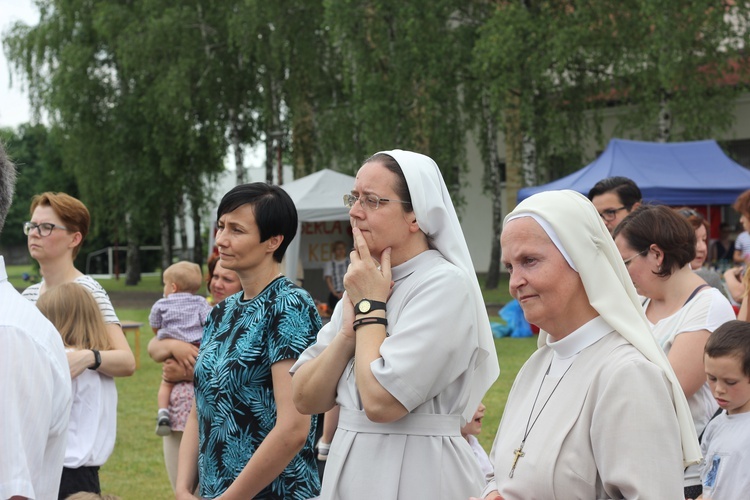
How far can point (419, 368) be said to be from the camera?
104 inches

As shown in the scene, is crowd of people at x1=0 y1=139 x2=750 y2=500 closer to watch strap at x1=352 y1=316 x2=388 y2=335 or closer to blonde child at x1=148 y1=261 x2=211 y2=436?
watch strap at x1=352 y1=316 x2=388 y2=335

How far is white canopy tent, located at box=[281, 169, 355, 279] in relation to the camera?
48.8 feet

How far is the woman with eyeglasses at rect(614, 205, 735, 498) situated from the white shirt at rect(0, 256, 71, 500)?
2.48m

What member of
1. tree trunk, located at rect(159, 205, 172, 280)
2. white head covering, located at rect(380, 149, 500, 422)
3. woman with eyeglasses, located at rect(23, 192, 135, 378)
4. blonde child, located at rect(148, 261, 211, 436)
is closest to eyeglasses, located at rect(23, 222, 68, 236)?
woman with eyeglasses, located at rect(23, 192, 135, 378)

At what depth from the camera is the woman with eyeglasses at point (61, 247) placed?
4.50m

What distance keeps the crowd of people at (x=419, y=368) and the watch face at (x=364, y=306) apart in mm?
13

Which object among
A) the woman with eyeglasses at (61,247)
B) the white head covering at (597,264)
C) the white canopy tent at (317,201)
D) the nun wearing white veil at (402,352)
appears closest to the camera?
the white head covering at (597,264)

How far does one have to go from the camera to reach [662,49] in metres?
20.0

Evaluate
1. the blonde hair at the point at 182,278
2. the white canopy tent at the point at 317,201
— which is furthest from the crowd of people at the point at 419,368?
the white canopy tent at the point at 317,201

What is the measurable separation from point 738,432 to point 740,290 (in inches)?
136

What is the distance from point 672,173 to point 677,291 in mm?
10918

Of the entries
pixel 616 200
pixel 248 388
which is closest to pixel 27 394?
pixel 248 388

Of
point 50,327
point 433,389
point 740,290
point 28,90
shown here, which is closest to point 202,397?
point 433,389

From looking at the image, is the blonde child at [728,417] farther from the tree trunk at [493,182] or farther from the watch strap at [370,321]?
the tree trunk at [493,182]
